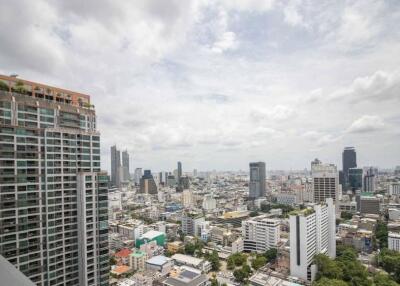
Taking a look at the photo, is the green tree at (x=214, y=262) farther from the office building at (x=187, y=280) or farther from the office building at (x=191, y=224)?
the office building at (x=191, y=224)

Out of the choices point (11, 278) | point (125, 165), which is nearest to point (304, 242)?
point (11, 278)

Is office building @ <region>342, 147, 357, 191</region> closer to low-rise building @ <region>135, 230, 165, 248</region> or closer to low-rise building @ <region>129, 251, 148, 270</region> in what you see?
low-rise building @ <region>135, 230, 165, 248</region>

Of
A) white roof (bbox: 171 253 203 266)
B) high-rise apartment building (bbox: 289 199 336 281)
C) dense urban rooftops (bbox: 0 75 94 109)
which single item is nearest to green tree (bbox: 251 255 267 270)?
high-rise apartment building (bbox: 289 199 336 281)

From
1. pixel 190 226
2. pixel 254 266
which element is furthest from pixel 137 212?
pixel 254 266

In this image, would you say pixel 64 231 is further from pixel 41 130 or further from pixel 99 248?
pixel 41 130

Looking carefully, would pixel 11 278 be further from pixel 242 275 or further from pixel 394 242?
pixel 394 242
